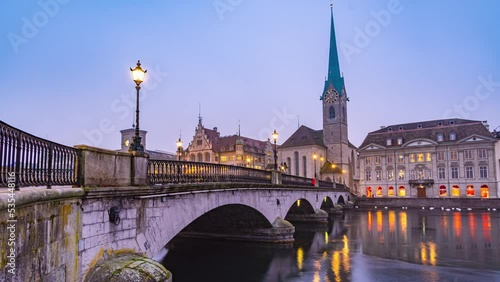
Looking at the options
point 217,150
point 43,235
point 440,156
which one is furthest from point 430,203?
point 43,235

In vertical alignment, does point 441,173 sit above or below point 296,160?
below

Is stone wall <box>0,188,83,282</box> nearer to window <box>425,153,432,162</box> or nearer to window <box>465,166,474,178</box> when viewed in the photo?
window <box>465,166,474,178</box>

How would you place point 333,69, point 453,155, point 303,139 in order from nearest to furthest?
point 453,155, point 303,139, point 333,69

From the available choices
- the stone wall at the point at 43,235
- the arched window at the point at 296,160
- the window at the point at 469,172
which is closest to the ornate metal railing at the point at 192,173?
the stone wall at the point at 43,235

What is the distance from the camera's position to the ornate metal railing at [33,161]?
6821 millimetres

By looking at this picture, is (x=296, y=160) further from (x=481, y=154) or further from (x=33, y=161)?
(x=33, y=161)

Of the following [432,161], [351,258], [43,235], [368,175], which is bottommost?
[351,258]

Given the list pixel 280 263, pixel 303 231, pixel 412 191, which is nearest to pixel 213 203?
pixel 280 263

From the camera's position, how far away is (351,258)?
23703 mm

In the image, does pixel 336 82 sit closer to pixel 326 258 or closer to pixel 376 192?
pixel 376 192

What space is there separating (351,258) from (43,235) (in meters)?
19.7

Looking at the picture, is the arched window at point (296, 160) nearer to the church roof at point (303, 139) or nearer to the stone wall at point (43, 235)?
the church roof at point (303, 139)

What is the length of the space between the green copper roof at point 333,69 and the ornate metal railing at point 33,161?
8979 centimetres

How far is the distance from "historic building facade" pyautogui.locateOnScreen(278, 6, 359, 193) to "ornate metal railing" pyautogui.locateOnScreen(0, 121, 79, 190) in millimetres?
78982
